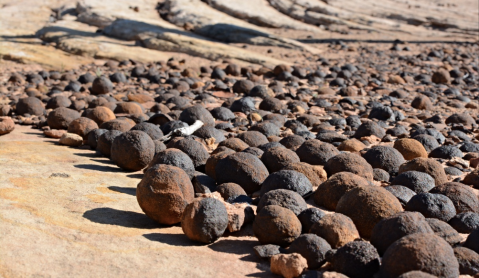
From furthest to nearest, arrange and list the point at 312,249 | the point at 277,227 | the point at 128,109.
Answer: the point at 128,109
the point at 277,227
the point at 312,249

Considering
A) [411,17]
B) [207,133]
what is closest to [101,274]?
[207,133]

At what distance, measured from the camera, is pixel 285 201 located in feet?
11.4

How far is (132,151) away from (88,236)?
64.5 inches

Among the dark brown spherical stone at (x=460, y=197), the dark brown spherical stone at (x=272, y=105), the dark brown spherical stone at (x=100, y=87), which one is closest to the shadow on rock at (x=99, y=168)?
the dark brown spherical stone at (x=460, y=197)

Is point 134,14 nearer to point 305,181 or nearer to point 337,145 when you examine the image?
point 337,145

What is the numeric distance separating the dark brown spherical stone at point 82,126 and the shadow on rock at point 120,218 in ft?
7.75

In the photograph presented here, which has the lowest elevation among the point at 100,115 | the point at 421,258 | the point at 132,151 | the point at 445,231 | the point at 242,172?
the point at 100,115

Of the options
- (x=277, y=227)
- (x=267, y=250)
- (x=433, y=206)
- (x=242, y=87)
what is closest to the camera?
(x=267, y=250)

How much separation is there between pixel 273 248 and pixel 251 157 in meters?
1.39

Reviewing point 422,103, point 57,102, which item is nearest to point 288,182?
point 57,102

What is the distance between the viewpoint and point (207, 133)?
5.77 metres

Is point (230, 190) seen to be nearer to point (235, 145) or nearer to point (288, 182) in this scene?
point (288, 182)

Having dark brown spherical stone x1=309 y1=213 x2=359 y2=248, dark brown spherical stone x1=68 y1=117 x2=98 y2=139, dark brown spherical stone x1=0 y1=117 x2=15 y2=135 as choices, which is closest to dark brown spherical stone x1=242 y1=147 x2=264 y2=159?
dark brown spherical stone x1=309 y1=213 x2=359 y2=248

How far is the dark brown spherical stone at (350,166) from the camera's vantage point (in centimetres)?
431
